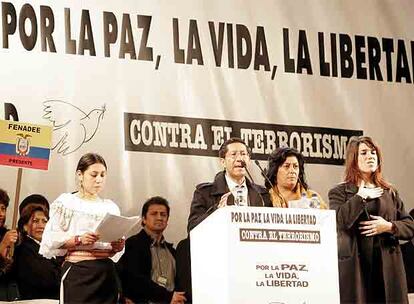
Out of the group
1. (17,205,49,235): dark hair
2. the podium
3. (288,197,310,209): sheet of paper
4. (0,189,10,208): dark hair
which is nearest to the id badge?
(17,205,49,235): dark hair

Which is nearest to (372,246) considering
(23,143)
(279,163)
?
(279,163)

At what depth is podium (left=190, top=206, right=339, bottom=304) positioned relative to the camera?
5184 mm

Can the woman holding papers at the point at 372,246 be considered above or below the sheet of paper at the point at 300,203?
below

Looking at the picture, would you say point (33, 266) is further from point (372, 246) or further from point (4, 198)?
point (372, 246)

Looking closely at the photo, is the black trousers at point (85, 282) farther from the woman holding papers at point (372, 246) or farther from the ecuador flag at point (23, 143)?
the woman holding papers at point (372, 246)

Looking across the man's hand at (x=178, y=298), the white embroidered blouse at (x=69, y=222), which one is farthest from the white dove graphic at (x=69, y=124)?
the man's hand at (x=178, y=298)

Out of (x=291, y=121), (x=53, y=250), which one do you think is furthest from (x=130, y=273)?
(x=291, y=121)

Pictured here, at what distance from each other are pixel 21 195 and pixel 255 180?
165 cm

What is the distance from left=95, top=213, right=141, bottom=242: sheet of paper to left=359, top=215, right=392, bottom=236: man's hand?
1.53m

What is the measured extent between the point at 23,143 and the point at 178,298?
1.46 meters

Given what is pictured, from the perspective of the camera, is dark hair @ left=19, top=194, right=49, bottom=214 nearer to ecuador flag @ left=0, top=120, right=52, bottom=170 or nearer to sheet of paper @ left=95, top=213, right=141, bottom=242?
ecuador flag @ left=0, top=120, right=52, bottom=170

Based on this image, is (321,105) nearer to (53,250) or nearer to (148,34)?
(148,34)

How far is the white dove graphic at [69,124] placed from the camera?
7258 mm

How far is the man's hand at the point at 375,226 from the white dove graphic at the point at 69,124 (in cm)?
194
